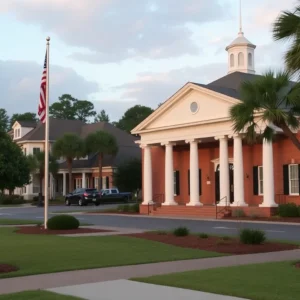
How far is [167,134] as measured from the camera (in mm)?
39062

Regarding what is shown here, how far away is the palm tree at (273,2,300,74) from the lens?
12180 mm

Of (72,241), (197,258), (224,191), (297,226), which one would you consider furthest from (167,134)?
(197,258)

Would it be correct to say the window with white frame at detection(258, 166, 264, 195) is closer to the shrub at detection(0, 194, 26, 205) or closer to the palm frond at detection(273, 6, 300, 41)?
the palm frond at detection(273, 6, 300, 41)

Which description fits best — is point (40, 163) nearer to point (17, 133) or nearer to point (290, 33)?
point (17, 133)

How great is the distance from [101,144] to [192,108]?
2242 centimetres

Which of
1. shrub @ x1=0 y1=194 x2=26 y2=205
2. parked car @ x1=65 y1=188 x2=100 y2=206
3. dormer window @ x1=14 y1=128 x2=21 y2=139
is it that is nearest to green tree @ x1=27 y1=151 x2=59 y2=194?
shrub @ x1=0 y1=194 x2=26 y2=205

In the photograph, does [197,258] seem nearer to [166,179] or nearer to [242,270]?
[242,270]

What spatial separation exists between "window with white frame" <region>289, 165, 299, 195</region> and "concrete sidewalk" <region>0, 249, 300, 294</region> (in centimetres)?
1879

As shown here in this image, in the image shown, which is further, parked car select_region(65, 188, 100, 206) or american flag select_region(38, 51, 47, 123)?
parked car select_region(65, 188, 100, 206)

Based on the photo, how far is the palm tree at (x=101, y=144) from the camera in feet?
191

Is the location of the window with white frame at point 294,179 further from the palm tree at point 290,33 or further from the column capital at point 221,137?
the palm tree at point 290,33

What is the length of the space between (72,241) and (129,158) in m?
44.0

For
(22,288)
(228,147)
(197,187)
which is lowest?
(22,288)

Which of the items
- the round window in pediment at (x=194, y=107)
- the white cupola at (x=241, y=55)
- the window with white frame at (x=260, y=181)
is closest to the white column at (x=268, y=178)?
the window with white frame at (x=260, y=181)
